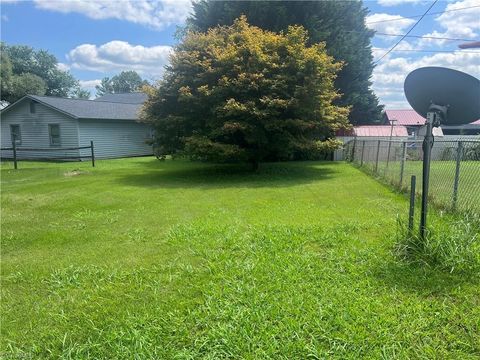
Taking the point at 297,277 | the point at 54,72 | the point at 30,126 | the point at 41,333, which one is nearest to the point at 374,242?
the point at 297,277

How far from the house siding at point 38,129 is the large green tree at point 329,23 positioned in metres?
8.00

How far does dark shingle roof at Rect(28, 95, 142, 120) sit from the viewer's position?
A: 1783 cm

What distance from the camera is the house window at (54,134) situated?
1830 cm

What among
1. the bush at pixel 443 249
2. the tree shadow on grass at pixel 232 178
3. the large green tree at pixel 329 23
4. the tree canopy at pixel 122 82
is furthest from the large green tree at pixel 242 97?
the tree canopy at pixel 122 82

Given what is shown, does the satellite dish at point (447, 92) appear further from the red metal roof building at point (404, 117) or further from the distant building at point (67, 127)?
the red metal roof building at point (404, 117)

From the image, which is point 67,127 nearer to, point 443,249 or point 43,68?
point 443,249

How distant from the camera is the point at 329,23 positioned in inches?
690

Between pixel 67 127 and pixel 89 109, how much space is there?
1769 mm

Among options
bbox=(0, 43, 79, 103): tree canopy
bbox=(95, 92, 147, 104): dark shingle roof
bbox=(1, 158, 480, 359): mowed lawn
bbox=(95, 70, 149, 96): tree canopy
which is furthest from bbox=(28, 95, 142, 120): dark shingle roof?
bbox=(95, 70, 149, 96): tree canopy

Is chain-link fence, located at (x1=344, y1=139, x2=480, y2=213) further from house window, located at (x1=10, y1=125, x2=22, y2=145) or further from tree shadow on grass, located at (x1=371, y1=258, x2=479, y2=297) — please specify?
house window, located at (x1=10, y1=125, x2=22, y2=145)

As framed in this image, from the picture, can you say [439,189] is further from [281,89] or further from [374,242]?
[281,89]

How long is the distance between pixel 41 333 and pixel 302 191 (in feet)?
20.4

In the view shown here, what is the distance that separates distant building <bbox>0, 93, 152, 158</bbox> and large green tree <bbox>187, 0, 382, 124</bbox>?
18.4 feet

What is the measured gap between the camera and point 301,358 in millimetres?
2207
